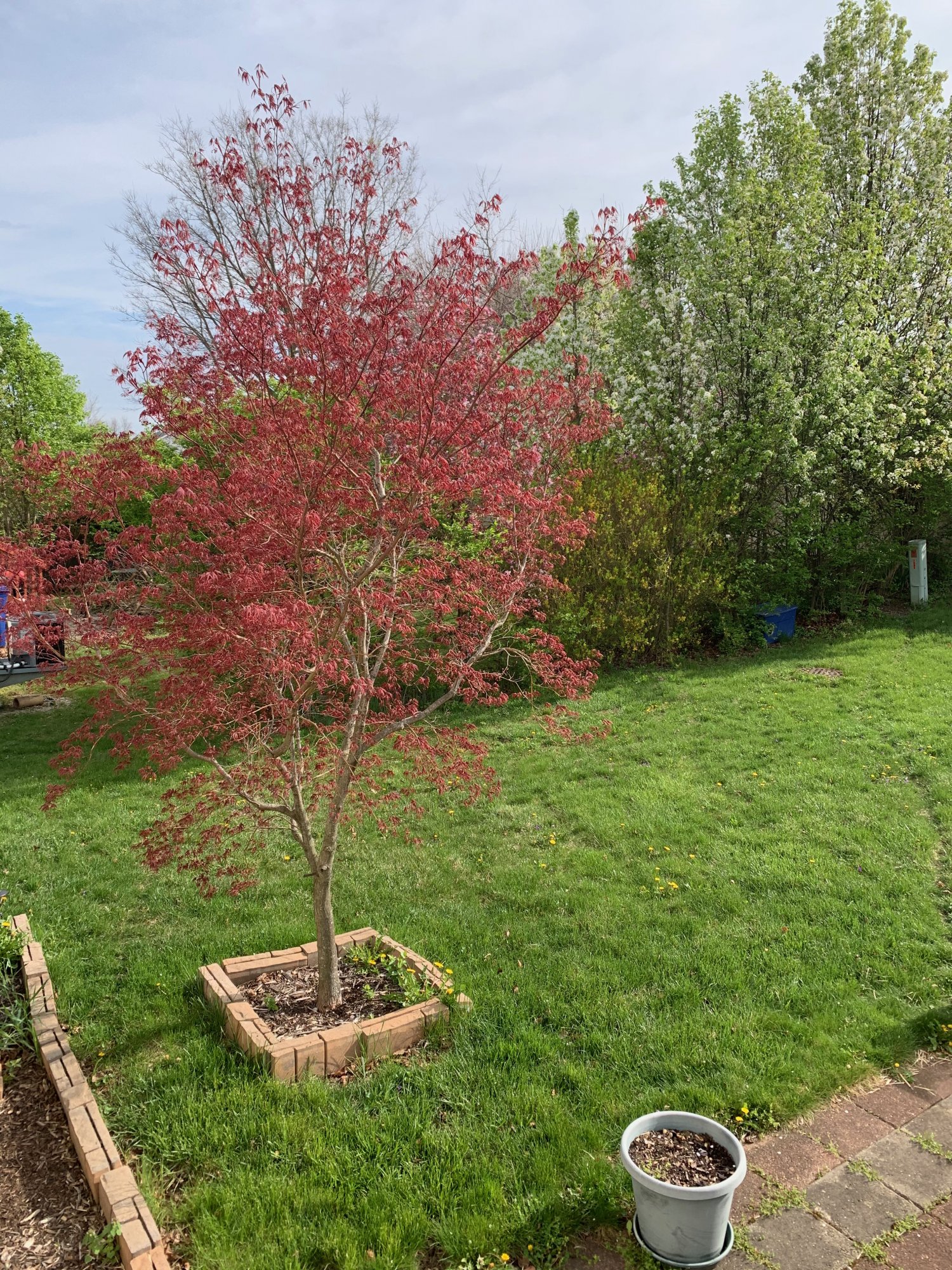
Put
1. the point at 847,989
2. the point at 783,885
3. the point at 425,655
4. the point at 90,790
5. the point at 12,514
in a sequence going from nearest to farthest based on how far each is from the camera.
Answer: the point at 847,989 → the point at 425,655 → the point at 783,885 → the point at 90,790 → the point at 12,514

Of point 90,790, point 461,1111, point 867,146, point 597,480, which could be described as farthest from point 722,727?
point 867,146

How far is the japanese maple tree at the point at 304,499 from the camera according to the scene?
3104 millimetres

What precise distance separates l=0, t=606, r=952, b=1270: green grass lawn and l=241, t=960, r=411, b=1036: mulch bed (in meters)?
0.24

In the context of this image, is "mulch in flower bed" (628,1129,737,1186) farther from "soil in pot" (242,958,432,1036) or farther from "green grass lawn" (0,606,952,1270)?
"soil in pot" (242,958,432,1036)

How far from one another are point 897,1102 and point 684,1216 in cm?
131

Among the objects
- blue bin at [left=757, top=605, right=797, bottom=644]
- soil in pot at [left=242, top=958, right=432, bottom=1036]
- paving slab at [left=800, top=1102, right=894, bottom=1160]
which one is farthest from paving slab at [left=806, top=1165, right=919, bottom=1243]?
blue bin at [left=757, top=605, right=797, bottom=644]

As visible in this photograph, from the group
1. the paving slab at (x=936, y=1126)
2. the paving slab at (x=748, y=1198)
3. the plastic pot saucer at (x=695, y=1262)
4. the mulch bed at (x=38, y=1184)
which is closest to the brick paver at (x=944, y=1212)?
the paving slab at (x=936, y=1126)

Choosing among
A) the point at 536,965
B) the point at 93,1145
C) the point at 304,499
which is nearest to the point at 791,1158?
the point at 536,965

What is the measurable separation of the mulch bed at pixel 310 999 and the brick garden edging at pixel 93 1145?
0.74m

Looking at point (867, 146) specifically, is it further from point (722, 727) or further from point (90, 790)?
point (90, 790)

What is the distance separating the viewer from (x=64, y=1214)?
246 centimetres

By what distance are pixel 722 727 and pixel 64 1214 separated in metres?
6.30

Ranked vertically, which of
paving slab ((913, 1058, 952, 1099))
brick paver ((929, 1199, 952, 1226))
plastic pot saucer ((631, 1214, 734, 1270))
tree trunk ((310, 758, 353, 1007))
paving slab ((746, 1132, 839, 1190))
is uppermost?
tree trunk ((310, 758, 353, 1007))

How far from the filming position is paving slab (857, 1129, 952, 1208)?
262 centimetres
